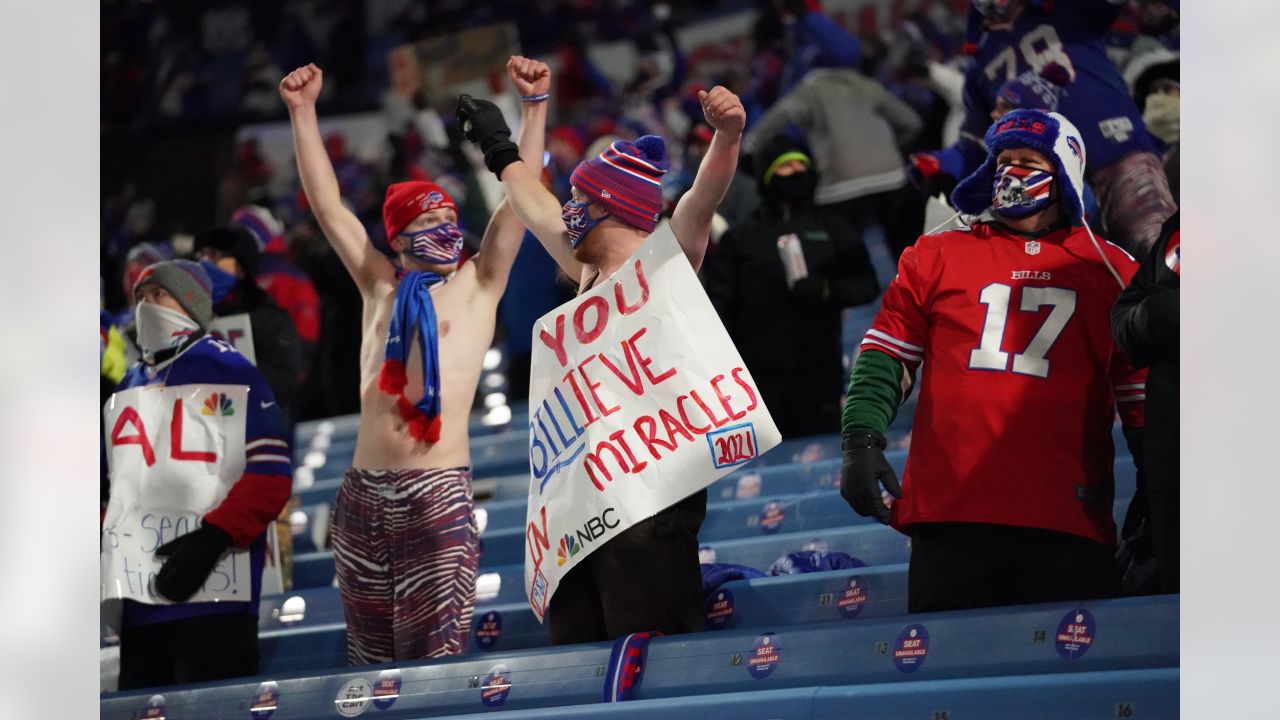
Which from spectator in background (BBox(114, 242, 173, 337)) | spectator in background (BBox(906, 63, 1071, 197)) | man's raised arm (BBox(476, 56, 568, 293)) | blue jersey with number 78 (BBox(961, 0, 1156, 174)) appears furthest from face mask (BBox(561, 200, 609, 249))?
spectator in background (BBox(114, 242, 173, 337))

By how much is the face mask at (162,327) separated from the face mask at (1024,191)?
108 inches

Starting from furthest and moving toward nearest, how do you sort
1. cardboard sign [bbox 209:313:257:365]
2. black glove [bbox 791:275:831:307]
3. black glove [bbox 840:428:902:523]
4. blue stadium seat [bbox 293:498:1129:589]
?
cardboard sign [bbox 209:313:257:365]
black glove [bbox 791:275:831:307]
blue stadium seat [bbox 293:498:1129:589]
black glove [bbox 840:428:902:523]

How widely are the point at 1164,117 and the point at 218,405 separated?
3.84m

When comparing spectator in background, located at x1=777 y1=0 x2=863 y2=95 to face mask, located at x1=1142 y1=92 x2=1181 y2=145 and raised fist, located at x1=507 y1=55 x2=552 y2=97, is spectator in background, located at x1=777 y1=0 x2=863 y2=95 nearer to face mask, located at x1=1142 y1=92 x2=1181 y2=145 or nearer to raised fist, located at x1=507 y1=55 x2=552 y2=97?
face mask, located at x1=1142 y1=92 x2=1181 y2=145

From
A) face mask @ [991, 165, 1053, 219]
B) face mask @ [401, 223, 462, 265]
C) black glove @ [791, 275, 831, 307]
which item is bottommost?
black glove @ [791, 275, 831, 307]

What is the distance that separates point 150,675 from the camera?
6016 millimetres

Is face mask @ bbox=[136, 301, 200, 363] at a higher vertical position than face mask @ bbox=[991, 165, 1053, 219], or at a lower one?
lower

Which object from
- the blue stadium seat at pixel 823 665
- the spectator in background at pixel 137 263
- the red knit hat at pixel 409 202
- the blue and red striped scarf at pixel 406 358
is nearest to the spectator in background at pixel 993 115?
the red knit hat at pixel 409 202

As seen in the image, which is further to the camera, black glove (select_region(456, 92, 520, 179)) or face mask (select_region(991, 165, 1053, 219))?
black glove (select_region(456, 92, 520, 179))

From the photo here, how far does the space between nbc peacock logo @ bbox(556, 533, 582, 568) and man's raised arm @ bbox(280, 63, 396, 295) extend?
1.28 m

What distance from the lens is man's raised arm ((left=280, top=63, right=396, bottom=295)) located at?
19.2 ft
